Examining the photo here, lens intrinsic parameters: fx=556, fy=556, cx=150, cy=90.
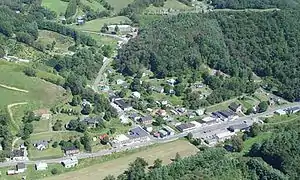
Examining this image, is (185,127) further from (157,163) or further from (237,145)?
(157,163)

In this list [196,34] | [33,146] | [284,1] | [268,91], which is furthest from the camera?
[284,1]

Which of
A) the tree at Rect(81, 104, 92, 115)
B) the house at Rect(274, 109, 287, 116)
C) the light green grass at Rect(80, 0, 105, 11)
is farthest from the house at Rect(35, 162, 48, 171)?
the light green grass at Rect(80, 0, 105, 11)

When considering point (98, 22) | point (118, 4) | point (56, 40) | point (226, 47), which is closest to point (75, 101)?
point (56, 40)

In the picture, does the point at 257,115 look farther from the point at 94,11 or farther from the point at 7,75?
the point at 94,11

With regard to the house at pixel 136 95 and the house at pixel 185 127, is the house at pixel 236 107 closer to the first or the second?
the house at pixel 185 127

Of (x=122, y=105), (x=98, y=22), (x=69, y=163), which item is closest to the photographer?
(x=69, y=163)

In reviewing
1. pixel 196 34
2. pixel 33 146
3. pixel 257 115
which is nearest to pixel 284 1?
pixel 196 34

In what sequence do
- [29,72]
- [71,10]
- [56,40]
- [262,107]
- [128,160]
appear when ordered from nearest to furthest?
1. [128,160]
2. [262,107]
3. [29,72]
4. [56,40]
5. [71,10]
